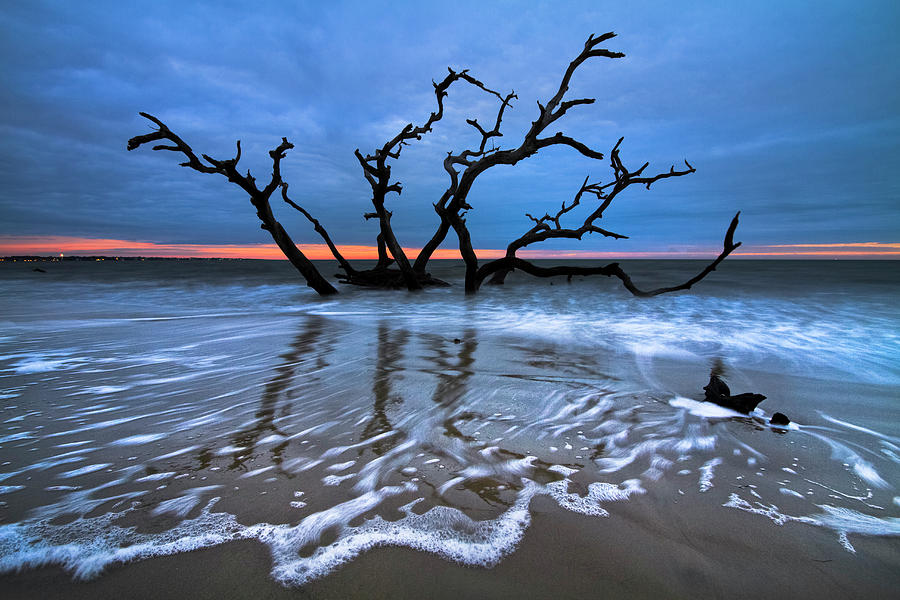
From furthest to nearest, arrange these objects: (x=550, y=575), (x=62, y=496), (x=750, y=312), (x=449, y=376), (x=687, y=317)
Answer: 1. (x=750, y=312)
2. (x=687, y=317)
3. (x=449, y=376)
4. (x=62, y=496)
5. (x=550, y=575)

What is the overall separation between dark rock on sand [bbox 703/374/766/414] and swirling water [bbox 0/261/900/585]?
0.14 m

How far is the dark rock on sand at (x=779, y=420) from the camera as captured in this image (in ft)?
8.79

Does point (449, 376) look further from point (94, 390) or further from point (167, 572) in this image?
point (94, 390)

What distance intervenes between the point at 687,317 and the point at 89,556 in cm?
1040

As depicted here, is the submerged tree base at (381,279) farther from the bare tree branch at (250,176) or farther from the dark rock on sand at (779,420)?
the dark rock on sand at (779,420)

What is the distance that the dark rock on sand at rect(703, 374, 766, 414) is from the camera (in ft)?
9.43

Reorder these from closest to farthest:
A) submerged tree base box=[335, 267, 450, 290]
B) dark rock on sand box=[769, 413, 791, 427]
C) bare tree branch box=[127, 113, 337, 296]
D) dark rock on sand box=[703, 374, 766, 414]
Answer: dark rock on sand box=[769, 413, 791, 427] < dark rock on sand box=[703, 374, 766, 414] < bare tree branch box=[127, 113, 337, 296] < submerged tree base box=[335, 267, 450, 290]

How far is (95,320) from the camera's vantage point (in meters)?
7.79

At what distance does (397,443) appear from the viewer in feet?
7.82

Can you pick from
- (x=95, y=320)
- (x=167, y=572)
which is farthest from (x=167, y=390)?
(x=95, y=320)

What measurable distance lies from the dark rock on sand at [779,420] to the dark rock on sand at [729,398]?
0.15 metres

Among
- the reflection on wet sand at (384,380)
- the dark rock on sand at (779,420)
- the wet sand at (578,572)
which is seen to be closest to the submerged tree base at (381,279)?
the reflection on wet sand at (384,380)

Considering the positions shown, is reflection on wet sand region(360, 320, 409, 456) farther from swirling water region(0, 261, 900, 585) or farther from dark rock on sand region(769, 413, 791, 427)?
dark rock on sand region(769, 413, 791, 427)

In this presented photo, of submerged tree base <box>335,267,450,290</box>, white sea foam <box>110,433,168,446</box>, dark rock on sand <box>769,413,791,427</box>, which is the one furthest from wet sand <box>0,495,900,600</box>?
submerged tree base <box>335,267,450,290</box>
